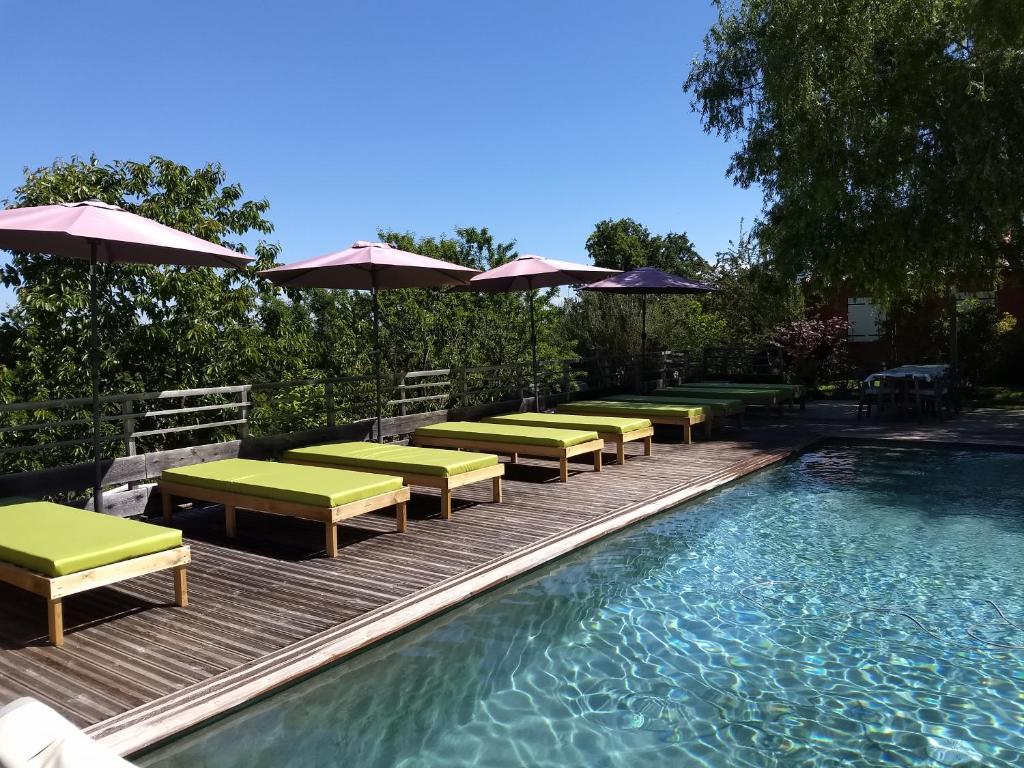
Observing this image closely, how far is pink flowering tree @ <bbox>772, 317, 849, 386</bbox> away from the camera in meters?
16.4

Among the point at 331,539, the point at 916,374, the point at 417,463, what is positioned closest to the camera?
the point at 331,539

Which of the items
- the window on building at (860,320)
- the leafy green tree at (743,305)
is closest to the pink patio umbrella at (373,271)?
the leafy green tree at (743,305)

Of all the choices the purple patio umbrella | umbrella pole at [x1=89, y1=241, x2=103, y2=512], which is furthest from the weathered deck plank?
the purple patio umbrella

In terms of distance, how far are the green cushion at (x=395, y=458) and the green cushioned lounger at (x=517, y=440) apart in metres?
1.08

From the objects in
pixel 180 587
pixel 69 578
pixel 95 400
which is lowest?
pixel 180 587

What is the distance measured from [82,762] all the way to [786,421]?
497 inches

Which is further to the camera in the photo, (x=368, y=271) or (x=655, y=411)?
(x=655, y=411)

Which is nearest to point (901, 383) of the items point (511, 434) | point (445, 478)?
point (511, 434)

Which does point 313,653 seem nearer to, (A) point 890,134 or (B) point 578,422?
(B) point 578,422

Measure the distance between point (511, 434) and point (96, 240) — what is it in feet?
14.7

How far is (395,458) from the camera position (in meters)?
6.94

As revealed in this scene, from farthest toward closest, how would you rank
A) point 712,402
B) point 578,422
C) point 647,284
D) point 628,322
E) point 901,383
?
1. point 628,322
2. point 901,383
3. point 647,284
4. point 712,402
5. point 578,422

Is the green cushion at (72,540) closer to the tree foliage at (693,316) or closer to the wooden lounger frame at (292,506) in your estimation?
the wooden lounger frame at (292,506)

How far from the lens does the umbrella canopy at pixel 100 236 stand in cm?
512
